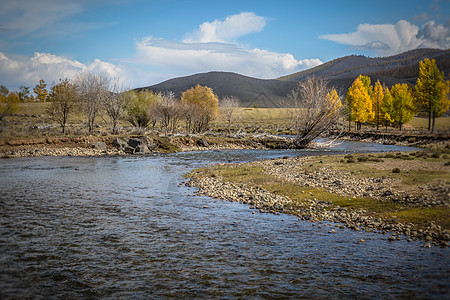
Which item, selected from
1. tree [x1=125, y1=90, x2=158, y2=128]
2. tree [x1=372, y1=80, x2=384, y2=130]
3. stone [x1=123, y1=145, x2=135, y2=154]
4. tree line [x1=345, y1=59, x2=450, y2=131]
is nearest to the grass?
stone [x1=123, y1=145, x2=135, y2=154]

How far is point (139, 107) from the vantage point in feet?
245

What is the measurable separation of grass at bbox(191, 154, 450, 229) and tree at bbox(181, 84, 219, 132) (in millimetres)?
47061

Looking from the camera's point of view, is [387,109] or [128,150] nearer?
[128,150]

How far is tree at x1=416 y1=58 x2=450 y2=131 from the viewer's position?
2282 inches

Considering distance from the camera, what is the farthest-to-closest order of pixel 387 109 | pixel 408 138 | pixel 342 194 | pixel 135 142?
pixel 387 109 < pixel 408 138 < pixel 135 142 < pixel 342 194

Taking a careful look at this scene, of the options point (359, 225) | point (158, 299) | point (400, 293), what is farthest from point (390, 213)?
point (158, 299)

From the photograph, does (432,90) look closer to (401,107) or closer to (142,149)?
(401,107)

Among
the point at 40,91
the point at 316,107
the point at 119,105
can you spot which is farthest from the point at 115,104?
the point at 40,91

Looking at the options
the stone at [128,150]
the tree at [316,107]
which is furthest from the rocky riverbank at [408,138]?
the stone at [128,150]

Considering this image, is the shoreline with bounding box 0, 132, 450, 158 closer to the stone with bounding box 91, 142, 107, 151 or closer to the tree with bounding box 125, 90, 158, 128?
the stone with bounding box 91, 142, 107, 151

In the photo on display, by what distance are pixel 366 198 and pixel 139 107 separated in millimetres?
65813

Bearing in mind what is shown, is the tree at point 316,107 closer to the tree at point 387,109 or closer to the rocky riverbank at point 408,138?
the rocky riverbank at point 408,138

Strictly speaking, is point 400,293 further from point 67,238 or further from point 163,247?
point 67,238

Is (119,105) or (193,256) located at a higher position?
(119,105)
